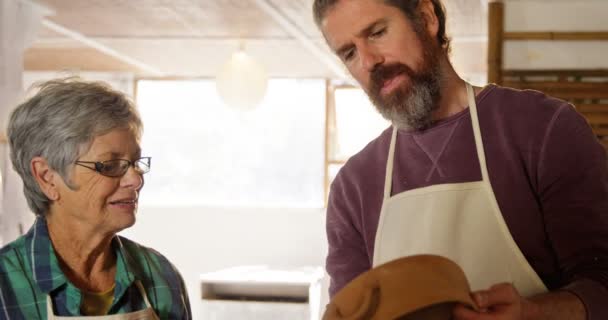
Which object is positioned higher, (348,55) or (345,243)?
(348,55)

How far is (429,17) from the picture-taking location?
4.20 feet

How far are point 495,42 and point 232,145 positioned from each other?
380 cm

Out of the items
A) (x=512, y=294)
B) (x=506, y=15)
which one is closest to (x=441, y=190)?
(x=512, y=294)

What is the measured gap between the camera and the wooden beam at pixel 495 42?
2598 millimetres

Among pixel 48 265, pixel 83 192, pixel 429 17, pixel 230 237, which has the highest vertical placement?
pixel 429 17

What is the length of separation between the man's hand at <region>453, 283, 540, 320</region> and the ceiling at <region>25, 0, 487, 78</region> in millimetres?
2143

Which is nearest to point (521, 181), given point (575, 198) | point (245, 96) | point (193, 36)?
point (575, 198)

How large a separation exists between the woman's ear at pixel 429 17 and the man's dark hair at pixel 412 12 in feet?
0.04

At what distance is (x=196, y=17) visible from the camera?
12.5 ft

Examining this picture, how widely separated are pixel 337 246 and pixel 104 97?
0.64m

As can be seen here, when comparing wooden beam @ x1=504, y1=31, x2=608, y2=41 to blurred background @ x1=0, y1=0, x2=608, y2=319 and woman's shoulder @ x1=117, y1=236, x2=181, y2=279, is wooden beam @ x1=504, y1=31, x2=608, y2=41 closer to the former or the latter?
blurred background @ x1=0, y1=0, x2=608, y2=319

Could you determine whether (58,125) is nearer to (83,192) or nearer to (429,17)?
(83,192)

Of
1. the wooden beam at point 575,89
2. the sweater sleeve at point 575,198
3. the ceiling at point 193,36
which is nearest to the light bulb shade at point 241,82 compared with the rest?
the ceiling at point 193,36

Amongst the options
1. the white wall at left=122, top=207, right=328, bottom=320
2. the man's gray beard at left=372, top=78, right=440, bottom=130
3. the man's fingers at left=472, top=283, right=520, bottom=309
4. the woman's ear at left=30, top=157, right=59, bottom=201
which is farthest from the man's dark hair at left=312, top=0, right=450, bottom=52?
the white wall at left=122, top=207, right=328, bottom=320
